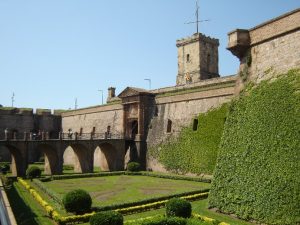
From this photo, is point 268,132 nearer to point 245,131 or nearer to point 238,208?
point 245,131

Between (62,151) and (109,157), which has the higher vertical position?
(62,151)

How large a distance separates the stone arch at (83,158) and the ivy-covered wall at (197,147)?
6.98 metres

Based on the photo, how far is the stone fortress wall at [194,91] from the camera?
15.0 meters

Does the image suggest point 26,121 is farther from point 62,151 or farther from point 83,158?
point 62,151

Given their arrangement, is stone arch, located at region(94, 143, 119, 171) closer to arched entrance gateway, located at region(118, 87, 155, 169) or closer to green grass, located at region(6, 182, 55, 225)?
arched entrance gateway, located at region(118, 87, 155, 169)

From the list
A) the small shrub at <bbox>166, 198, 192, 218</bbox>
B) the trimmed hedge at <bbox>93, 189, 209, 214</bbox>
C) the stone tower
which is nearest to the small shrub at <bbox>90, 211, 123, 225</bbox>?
the small shrub at <bbox>166, 198, 192, 218</bbox>

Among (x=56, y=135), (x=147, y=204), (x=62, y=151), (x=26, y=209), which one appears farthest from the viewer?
(x=56, y=135)

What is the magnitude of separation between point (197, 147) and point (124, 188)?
7.73m

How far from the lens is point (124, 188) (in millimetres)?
24141

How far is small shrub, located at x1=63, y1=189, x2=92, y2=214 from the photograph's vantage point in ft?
53.0

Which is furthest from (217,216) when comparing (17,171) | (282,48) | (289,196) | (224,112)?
(17,171)

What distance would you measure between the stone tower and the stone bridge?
12.7 metres

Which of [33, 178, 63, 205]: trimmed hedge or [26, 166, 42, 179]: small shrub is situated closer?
[33, 178, 63, 205]: trimmed hedge

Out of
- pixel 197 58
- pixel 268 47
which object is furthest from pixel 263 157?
pixel 197 58
